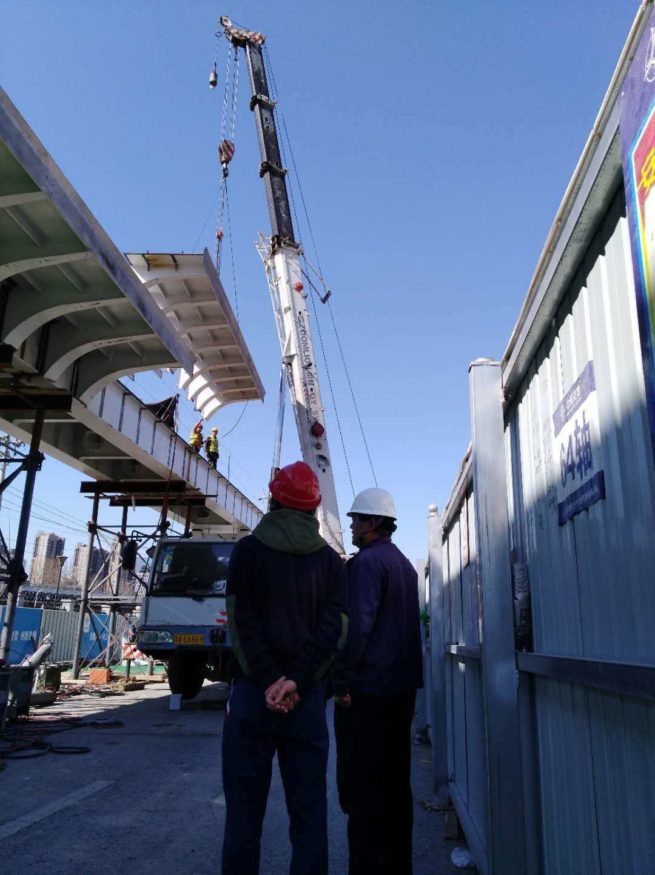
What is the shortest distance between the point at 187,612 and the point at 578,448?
31.4 ft

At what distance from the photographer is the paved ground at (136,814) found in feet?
12.5

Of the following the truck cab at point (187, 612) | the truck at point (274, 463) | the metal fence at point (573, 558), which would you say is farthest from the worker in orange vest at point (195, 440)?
the metal fence at point (573, 558)

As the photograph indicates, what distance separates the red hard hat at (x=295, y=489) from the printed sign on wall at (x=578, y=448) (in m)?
1.12

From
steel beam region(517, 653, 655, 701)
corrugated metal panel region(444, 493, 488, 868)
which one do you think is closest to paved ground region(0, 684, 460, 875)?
corrugated metal panel region(444, 493, 488, 868)

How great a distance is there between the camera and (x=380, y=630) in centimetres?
342

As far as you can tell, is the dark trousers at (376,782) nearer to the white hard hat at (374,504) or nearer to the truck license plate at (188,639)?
the white hard hat at (374,504)

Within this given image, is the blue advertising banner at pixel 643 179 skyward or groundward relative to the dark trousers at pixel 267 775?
skyward

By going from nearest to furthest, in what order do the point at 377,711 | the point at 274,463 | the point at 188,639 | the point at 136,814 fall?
the point at 377,711, the point at 136,814, the point at 188,639, the point at 274,463

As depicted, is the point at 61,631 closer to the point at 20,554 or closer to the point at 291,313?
the point at 291,313

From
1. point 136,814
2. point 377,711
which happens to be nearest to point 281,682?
point 377,711

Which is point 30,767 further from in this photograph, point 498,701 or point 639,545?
point 639,545

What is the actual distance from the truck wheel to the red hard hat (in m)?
8.80

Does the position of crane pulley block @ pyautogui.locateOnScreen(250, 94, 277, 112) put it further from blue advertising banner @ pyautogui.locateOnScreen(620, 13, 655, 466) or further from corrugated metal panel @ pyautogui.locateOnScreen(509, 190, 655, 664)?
blue advertising banner @ pyautogui.locateOnScreen(620, 13, 655, 466)

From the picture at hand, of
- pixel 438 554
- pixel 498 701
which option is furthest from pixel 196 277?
pixel 498 701
